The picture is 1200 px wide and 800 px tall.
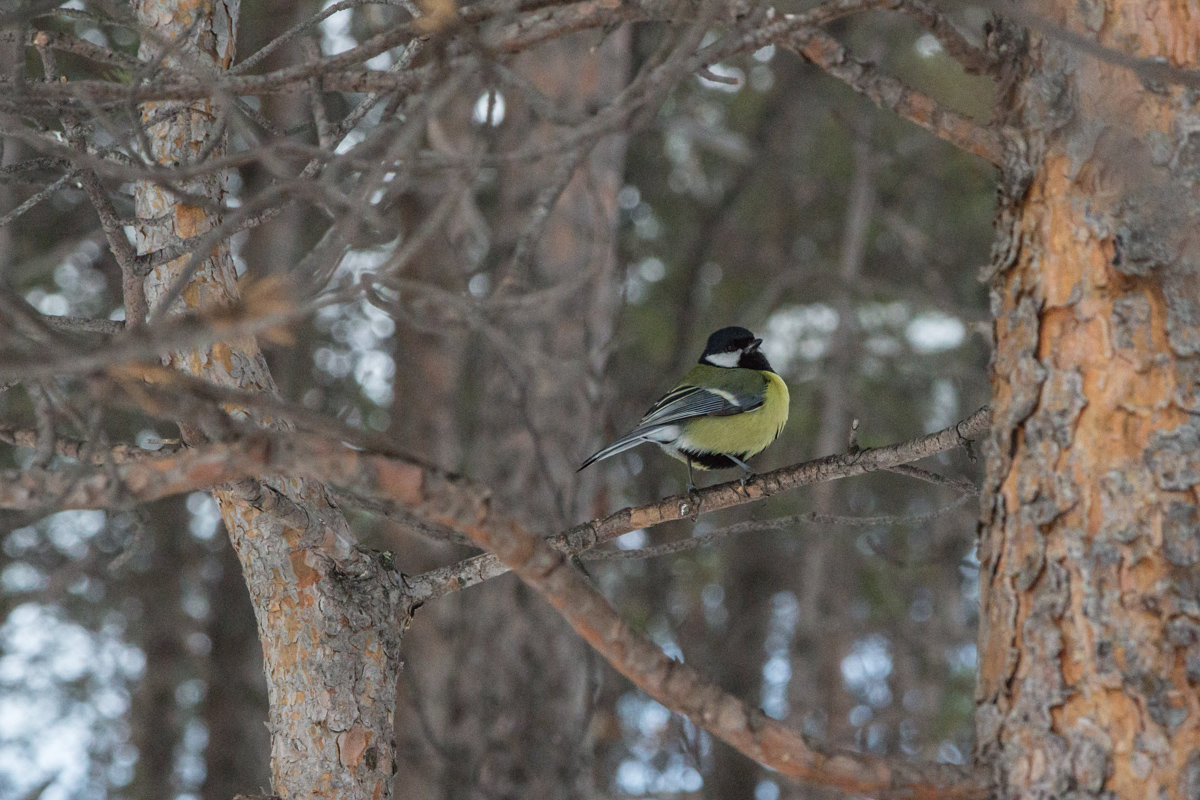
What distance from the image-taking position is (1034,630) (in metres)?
2.01

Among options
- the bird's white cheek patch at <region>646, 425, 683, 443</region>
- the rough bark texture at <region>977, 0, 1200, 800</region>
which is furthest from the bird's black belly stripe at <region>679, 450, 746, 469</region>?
the rough bark texture at <region>977, 0, 1200, 800</region>

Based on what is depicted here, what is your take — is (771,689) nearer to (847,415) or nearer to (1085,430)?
(847,415)

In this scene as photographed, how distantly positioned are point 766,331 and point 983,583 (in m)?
6.67

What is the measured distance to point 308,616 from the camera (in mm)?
2795

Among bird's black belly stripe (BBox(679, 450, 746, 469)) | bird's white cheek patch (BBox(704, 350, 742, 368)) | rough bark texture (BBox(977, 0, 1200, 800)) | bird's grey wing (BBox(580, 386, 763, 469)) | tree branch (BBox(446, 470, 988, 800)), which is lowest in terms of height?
tree branch (BBox(446, 470, 988, 800))

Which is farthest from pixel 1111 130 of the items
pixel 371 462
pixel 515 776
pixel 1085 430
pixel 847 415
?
pixel 847 415

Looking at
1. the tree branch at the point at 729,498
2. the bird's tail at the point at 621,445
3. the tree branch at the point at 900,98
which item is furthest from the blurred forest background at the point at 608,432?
the tree branch at the point at 900,98

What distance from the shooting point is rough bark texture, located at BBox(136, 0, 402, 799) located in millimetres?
2758

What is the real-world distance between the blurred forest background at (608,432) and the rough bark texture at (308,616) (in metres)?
3.20

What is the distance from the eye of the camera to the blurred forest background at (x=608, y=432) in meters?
6.70

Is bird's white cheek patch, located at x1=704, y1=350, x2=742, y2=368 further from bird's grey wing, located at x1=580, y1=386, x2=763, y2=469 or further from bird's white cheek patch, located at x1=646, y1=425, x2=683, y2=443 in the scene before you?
bird's white cheek patch, located at x1=646, y1=425, x2=683, y2=443

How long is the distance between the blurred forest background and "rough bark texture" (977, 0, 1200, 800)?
4043 mm

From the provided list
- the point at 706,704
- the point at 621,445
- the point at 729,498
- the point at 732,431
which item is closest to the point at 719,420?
the point at 732,431

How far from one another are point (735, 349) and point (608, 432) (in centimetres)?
160
